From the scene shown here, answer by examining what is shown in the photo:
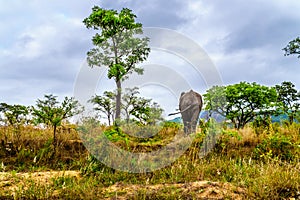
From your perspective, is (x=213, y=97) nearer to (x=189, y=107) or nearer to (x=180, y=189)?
(x=189, y=107)

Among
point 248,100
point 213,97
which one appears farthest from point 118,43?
point 248,100

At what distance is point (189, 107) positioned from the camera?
9.48 metres

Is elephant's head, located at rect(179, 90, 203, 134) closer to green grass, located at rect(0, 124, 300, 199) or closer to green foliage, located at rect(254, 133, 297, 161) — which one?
green grass, located at rect(0, 124, 300, 199)

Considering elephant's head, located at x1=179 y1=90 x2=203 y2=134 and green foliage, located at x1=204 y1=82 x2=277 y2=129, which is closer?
elephant's head, located at x1=179 y1=90 x2=203 y2=134

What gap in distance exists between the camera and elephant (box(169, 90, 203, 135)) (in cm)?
947

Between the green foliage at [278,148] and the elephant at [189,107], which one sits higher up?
the elephant at [189,107]

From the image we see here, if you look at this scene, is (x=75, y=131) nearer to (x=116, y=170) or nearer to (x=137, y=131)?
(x=137, y=131)

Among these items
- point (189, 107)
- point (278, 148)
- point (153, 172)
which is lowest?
point (153, 172)

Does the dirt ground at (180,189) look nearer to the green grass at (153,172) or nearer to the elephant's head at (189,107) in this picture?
the green grass at (153,172)

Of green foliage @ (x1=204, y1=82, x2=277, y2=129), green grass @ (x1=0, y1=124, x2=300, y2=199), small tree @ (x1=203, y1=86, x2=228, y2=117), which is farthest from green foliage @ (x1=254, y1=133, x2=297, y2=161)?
green foliage @ (x1=204, y1=82, x2=277, y2=129)

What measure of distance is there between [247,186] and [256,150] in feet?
10.5

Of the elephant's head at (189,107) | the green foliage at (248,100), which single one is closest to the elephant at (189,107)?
the elephant's head at (189,107)

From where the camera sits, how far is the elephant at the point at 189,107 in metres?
9.47

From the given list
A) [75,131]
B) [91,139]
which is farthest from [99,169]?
[75,131]
